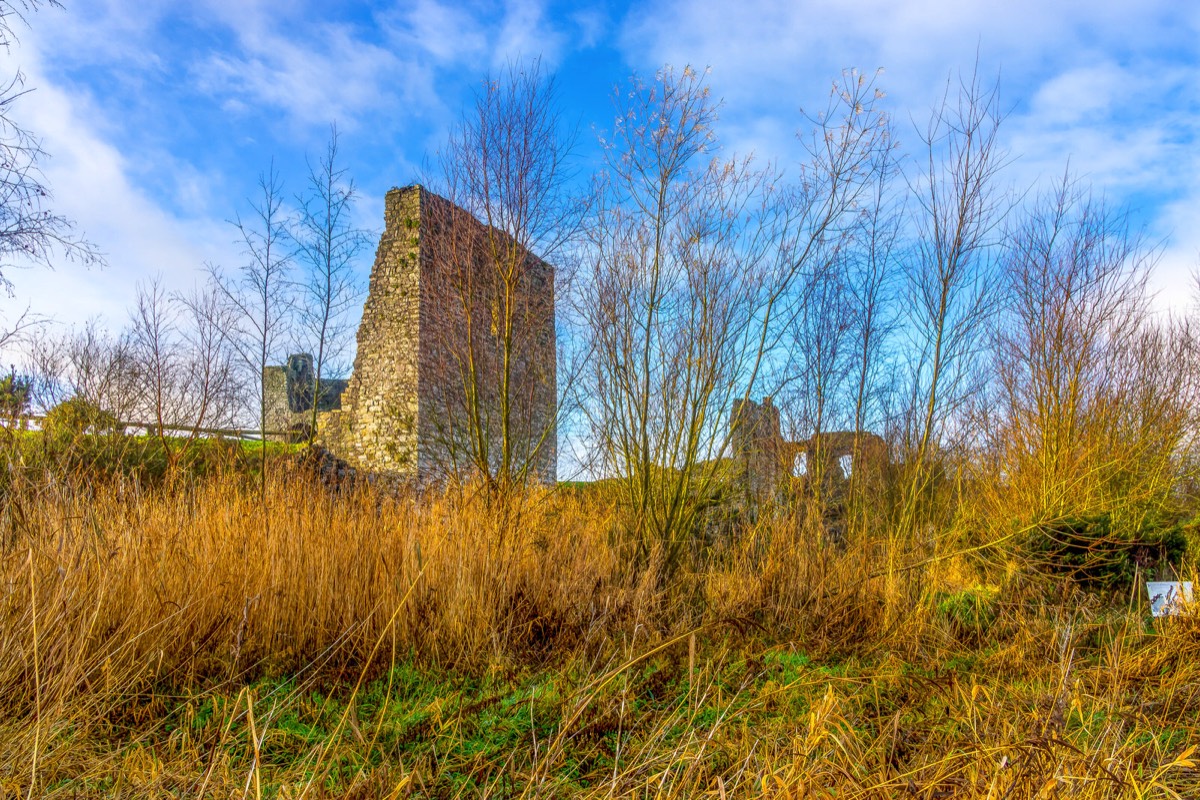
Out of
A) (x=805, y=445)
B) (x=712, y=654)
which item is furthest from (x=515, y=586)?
(x=805, y=445)

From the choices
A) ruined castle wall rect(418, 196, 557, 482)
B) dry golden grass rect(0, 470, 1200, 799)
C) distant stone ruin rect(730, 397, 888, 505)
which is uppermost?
ruined castle wall rect(418, 196, 557, 482)

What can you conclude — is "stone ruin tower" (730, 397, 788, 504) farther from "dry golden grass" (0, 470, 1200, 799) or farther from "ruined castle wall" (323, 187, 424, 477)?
"ruined castle wall" (323, 187, 424, 477)

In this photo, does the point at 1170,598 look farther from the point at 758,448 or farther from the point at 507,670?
the point at 507,670

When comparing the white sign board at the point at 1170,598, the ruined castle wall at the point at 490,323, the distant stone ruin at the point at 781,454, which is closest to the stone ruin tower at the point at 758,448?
the distant stone ruin at the point at 781,454

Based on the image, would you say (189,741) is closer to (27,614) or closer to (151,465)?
(27,614)

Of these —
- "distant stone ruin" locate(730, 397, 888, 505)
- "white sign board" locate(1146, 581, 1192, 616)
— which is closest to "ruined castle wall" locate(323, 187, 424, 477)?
"distant stone ruin" locate(730, 397, 888, 505)

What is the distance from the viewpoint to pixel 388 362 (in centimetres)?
1465

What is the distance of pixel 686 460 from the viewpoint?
5441 millimetres

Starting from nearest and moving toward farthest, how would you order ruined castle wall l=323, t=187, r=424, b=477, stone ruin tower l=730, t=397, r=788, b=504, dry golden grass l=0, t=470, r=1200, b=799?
dry golden grass l=0, t=470, r=1200, b=799, stone ruin tower l=730, t=397, r=788, b=504, ruined castle wall l=323, t=187, r=424, b=477

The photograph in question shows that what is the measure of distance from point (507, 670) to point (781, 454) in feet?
16.0

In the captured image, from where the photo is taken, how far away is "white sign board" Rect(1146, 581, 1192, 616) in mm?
4645

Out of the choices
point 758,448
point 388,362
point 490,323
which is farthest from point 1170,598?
point 388,362

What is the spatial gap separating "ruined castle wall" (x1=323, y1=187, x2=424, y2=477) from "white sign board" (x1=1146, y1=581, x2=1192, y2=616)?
37.4 ft

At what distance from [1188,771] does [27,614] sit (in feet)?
13.9
